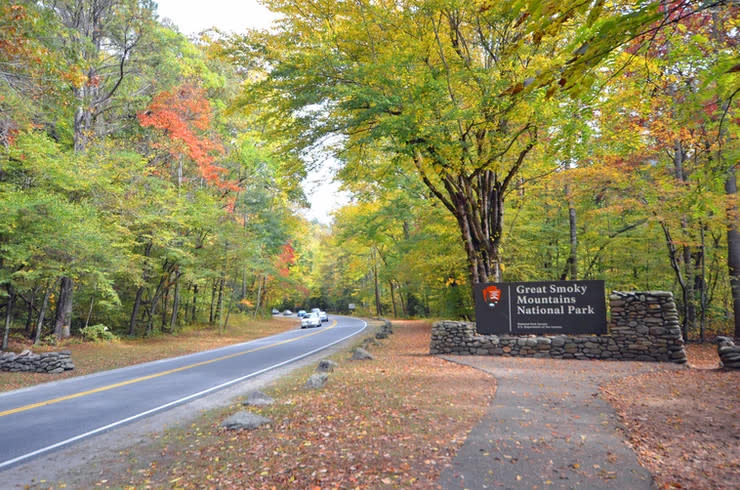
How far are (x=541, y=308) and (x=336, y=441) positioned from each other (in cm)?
891

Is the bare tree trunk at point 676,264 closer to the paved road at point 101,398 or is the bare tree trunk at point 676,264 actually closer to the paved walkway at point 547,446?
the paved walkway at point 547,446

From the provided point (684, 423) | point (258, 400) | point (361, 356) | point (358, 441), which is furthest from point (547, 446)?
point (361, 356)

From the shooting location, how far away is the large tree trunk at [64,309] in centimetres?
1681

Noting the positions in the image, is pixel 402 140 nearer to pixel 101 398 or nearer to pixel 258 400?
pixel 258 400

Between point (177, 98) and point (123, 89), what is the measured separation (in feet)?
10.2

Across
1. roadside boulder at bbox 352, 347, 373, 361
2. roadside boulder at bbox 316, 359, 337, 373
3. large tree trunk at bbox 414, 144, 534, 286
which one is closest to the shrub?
roadside boulder at bbox 352, 347, 373, 361

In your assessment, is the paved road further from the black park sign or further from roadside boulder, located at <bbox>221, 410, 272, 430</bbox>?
the black park sign

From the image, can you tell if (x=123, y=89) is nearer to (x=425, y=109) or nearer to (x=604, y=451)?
(x=425, y=109)

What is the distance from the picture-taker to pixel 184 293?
26.9 meters

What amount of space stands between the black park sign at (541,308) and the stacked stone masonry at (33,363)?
491 inches

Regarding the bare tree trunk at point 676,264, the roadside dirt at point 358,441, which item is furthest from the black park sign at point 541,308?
the bare tree trunk at point 676,264

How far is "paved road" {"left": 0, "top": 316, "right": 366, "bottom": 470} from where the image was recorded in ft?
19.9

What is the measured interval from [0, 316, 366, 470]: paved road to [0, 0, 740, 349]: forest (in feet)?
14.4

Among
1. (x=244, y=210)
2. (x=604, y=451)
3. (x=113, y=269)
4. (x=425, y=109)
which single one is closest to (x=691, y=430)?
(x=604, y=451)
